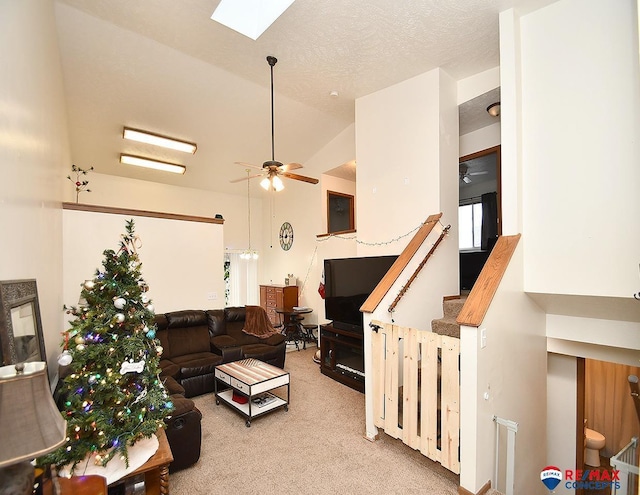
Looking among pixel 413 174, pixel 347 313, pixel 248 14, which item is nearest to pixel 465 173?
pixel 413 174

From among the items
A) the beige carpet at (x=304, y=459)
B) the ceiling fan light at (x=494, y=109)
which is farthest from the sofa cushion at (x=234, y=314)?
the ceiling fan light at (x=494, y=109)

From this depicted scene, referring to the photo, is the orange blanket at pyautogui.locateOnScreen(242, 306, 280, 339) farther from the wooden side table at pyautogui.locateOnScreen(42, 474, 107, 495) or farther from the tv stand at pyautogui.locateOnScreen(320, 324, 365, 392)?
the wooden side table at pyautogui.locateOnScreen(42, 474, 107, 495)

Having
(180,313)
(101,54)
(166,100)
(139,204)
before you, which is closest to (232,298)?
(139,204)

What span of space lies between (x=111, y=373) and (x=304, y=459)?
176 centimetres

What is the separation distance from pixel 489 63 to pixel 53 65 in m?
4.89

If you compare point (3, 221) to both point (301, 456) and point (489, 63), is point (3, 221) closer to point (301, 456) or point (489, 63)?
point (301, 456)

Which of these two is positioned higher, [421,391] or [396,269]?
[396,269]

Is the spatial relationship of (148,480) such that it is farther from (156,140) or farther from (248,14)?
(156,140)

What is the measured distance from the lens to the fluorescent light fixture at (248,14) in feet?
10.1

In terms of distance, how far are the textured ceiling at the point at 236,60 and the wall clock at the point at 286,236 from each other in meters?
2.53

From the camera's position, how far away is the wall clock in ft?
25.7

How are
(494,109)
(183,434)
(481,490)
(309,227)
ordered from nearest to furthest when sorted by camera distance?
(481,490) < (183,434) < (494,109) < (309,227)

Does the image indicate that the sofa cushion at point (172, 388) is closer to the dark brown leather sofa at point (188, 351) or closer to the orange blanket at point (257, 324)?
the dark brown leather sofa at point (188, 351)

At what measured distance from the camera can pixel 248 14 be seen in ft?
10.6
